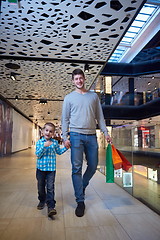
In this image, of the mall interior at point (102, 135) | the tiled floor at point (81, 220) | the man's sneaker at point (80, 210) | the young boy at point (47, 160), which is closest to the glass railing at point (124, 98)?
the mall interior at point (102, 135)

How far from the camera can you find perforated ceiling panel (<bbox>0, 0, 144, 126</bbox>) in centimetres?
316

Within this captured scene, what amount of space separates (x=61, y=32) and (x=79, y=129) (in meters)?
2.66

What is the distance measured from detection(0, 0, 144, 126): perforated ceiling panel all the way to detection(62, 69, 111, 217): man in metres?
1.80

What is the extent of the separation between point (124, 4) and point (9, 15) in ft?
6.63

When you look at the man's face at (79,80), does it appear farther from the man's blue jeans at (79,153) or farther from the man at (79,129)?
the man's blue jeans at (79,153)

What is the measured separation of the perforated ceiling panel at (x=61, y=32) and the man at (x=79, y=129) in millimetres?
1804

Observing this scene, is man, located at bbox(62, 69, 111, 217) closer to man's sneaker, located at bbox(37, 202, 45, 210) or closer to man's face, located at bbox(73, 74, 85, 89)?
man's face, located at bbox(73, 74, 85, 89)

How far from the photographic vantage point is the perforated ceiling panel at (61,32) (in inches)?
125

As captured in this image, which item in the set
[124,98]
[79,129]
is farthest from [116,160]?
[124,98]

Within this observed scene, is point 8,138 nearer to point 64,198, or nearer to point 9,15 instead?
point 9,15

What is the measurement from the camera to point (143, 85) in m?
19.6

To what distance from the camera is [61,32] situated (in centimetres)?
386

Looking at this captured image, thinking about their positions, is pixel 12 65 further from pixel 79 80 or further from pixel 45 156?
pixel 45 156

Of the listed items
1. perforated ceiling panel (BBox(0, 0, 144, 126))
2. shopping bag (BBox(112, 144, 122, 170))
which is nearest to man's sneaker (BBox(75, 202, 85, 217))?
shopping bag (BBox(112, 144, 122, 170))
